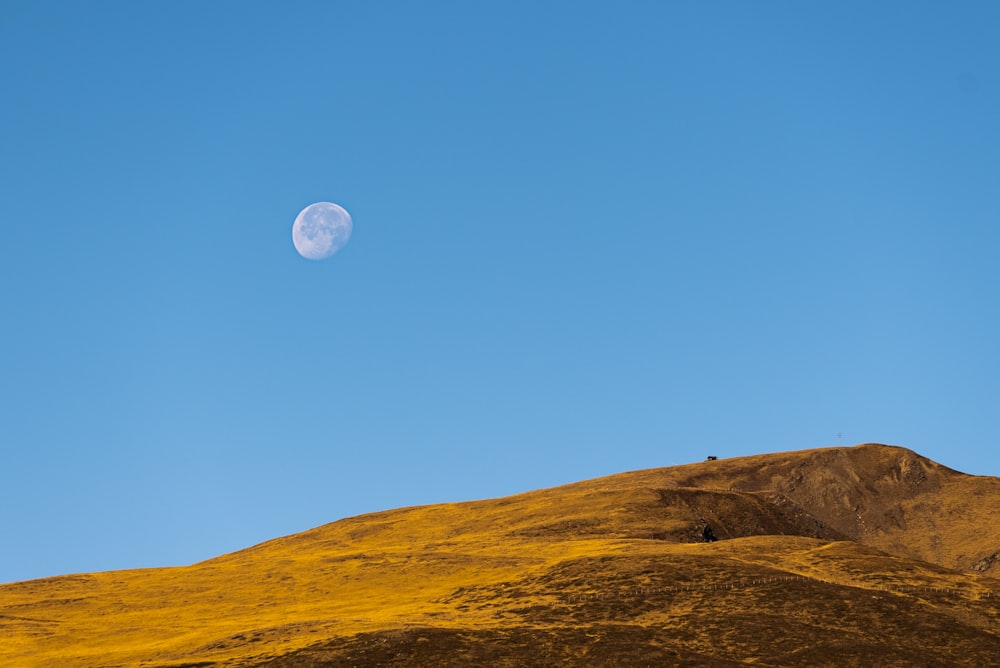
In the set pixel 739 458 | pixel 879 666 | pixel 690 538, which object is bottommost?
pixel 879 666

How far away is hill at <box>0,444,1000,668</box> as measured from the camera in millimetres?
70688

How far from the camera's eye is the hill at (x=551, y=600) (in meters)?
70.7

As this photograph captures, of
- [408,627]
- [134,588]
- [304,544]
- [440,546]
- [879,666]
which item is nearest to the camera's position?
[879,666]

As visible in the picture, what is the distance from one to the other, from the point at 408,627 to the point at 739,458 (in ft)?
398

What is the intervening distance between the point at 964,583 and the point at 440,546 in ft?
188

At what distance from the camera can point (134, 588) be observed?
11394 centimetres

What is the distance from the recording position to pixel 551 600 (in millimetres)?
81750

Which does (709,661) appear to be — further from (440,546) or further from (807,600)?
(440,546)

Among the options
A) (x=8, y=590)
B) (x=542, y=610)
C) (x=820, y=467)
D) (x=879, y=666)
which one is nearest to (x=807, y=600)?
(x=879, y=666)

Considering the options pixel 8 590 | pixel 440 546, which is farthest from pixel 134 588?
pixel 440 546

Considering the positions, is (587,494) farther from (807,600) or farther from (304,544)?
(807,600)

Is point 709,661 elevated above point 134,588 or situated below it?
below

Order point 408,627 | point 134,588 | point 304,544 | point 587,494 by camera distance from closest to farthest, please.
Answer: point 408,627 < point 134,588 < point 587,494 < point 304,544

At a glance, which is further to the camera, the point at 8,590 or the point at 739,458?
the point at 739,458
